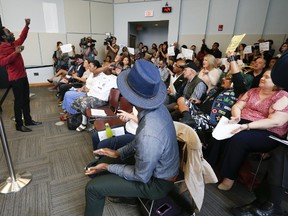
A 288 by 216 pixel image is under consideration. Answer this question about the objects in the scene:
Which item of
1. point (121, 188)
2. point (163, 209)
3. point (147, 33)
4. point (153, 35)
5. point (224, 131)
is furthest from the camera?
point (147, 33)

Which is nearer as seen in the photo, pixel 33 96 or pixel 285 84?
pixel 285 84

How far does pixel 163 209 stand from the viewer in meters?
1.58

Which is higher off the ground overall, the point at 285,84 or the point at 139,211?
the point at 285,84

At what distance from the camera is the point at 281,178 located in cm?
Result: 147

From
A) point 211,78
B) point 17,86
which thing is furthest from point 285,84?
point 17,86

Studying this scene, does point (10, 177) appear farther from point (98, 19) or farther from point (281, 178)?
point (98, 19)

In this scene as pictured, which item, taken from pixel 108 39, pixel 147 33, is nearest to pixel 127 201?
pixel 108 39

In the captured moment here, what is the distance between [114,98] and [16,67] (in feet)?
5.02

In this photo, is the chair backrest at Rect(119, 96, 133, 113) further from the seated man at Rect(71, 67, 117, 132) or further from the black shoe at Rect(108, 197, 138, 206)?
the black shoe at Rect(108, 197, 138, 206)

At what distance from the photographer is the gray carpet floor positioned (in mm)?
1690

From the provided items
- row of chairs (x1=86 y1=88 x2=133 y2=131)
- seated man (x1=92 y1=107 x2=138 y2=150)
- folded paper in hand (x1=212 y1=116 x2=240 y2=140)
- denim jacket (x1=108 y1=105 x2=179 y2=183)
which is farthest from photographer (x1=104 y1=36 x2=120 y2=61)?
denim jacket (x1=108 y1=105 x2=179 y2=183)

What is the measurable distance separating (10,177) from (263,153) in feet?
8.44

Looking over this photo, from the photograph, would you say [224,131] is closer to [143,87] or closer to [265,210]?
[265,210]

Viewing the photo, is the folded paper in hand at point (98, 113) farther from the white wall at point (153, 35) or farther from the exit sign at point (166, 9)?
the white wall at point (153, 35)
